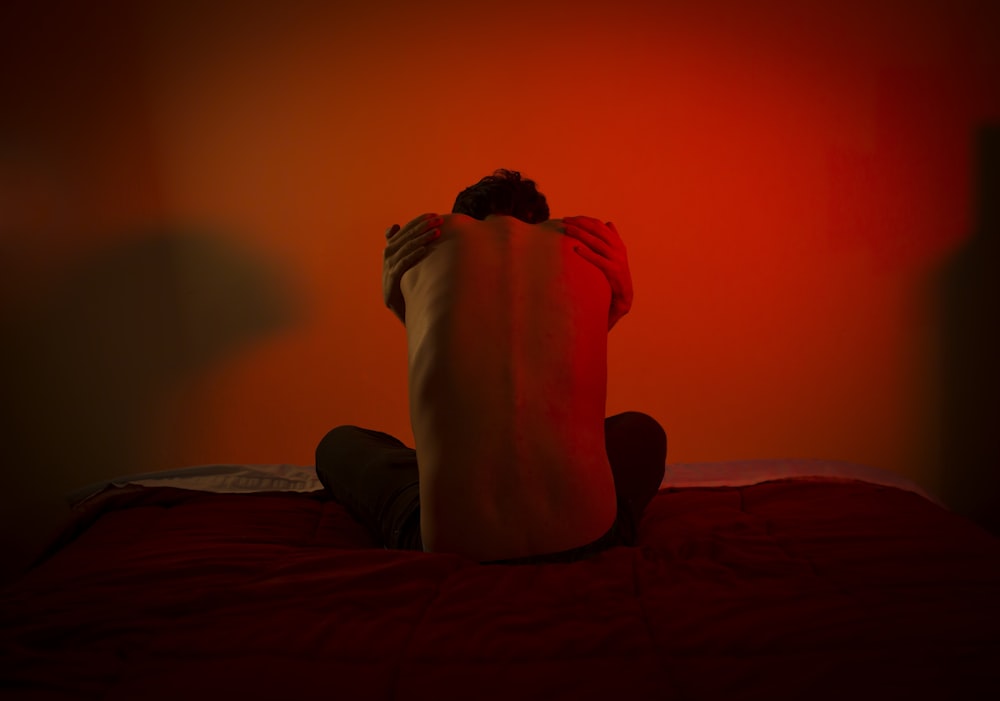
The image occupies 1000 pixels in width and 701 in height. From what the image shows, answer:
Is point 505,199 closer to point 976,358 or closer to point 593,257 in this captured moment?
point 593,257

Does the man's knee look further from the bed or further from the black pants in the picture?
the bed

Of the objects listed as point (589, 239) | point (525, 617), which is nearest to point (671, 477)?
point (589, 239)

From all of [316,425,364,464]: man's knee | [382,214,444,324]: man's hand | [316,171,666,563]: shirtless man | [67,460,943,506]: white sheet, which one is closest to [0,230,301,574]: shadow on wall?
[67,460,943,506]: white sheet

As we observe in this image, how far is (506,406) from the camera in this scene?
128cm

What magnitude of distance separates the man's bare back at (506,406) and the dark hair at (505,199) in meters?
0.19

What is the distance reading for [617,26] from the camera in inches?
115

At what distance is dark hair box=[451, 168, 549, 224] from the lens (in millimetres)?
1526

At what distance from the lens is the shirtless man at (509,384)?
1.28m

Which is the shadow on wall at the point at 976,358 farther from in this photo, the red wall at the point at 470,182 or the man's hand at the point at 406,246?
the man's hand at the point at 406,246

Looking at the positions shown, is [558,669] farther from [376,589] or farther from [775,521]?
[775,521]

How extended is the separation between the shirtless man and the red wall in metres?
1.64

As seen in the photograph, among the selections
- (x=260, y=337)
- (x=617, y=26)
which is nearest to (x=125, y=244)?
(x=260, y=337)

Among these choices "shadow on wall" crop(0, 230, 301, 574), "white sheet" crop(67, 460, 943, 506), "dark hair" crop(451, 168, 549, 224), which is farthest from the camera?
"shadow on wall" crop(0, 230, 301, 574)

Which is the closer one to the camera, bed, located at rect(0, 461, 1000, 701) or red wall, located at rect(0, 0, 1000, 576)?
bed, located at rect(0, 461, 1000, 701)
